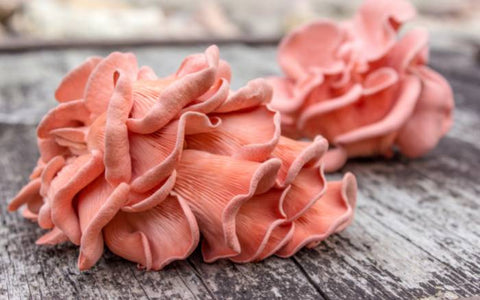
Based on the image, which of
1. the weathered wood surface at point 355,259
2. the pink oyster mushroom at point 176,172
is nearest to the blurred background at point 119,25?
the weathered wood surface at point 355,259

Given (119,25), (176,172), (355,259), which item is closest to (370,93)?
(355,259)

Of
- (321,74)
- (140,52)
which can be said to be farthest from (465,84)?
(140,52)

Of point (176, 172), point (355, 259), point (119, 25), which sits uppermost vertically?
point (176, 172)

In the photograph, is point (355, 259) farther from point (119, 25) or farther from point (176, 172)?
point (119, 25)

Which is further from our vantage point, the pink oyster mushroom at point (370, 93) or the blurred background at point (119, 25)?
the blurred background at point (119, 25)

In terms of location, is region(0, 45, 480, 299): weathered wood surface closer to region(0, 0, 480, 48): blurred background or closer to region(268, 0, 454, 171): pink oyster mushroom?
region(268, 0, 454, 171): pink oyster mushroom

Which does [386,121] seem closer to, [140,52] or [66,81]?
[66,81]

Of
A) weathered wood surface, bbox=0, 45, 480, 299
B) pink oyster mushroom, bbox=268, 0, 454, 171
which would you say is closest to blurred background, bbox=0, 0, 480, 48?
pink oyster mushroom, bbox=268, 0, 454, 171

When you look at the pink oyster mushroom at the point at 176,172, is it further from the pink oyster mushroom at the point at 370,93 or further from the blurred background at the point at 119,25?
the blurred background at the point at 119,25
